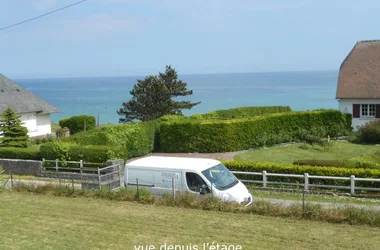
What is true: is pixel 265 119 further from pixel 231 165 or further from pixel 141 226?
pixel 141 226

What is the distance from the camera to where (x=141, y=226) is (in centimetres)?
1263

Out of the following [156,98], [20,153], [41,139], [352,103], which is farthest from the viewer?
[156,98]

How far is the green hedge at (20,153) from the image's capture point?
26.2 metres

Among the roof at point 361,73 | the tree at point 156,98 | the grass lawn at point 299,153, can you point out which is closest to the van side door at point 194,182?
the grass lawn at point 299,153

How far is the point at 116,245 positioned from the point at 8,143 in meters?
23.4

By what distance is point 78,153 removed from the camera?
2444 centimetres

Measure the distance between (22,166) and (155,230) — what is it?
15530 millimetres

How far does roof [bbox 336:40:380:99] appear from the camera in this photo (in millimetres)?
37812

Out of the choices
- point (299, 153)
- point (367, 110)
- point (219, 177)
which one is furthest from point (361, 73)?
point (219, 177)

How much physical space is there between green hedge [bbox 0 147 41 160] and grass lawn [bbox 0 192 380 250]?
11.3 metres

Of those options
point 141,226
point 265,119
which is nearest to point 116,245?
point 141,226

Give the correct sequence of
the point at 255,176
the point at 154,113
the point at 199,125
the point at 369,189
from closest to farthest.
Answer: the point at 369,189 < the point at 255,176 < the point at 199,125 < the point at 154,113

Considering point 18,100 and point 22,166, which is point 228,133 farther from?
point 18,100

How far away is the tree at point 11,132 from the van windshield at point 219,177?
20072 mm
